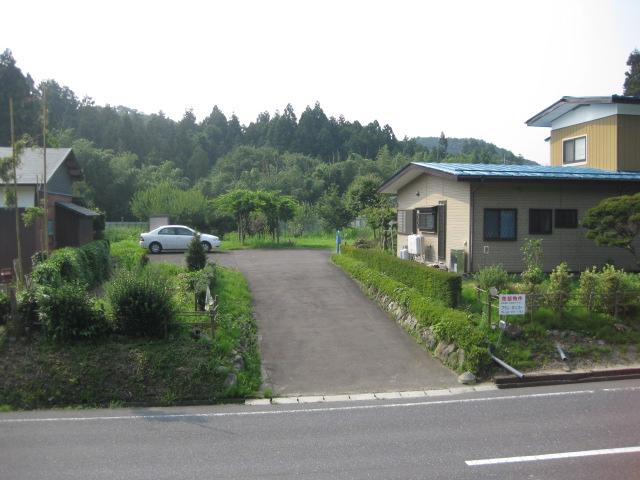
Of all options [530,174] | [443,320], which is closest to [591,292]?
[443,320]

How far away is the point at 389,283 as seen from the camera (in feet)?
48.9

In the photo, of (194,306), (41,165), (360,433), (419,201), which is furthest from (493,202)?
(41,165)

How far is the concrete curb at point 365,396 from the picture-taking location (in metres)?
9.35

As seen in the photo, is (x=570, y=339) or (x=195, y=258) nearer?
(x=570, y=339)

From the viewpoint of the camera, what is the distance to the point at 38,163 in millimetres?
21734

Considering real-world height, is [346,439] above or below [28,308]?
below

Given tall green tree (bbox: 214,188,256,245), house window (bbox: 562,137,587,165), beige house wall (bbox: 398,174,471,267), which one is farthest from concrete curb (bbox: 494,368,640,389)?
tall green tree (bbox: 214,188,256,245)

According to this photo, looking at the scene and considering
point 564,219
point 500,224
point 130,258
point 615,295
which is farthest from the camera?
point 130,258

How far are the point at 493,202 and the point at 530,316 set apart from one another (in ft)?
18.2

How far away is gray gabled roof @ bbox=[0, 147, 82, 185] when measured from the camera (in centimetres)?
2009

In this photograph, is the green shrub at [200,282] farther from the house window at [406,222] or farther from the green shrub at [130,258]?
the house window at [406,222]

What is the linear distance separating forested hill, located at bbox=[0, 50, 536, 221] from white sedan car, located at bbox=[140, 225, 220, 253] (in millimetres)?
7133

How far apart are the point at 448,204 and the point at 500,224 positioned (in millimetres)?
1765

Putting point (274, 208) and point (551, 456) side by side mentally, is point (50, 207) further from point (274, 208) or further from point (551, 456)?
point (551, 456)
